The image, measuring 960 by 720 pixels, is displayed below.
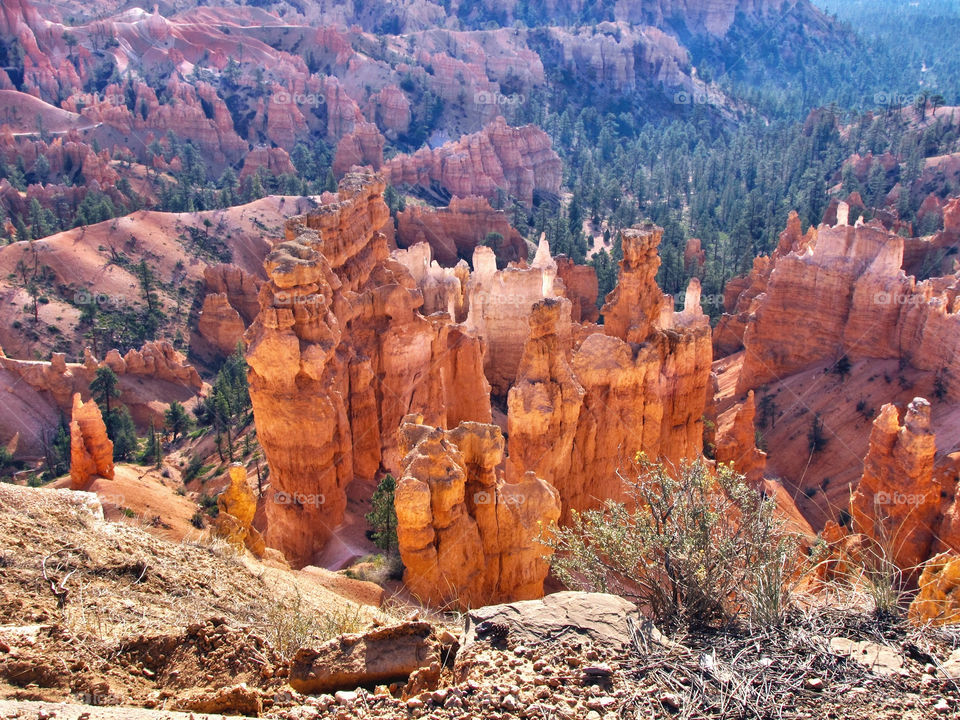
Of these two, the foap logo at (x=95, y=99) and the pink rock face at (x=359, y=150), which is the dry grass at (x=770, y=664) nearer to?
the pink rock face at (x=359, y=150)

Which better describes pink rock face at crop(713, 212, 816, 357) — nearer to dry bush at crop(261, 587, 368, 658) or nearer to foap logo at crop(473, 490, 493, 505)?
Result: foap logo at crop(473, 490, 493, 505)

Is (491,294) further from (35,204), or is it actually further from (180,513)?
(35,204)

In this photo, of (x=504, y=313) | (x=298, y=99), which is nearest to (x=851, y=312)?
(x=504, y=313)

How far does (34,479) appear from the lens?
27.8 meters

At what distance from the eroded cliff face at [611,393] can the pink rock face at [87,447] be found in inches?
446

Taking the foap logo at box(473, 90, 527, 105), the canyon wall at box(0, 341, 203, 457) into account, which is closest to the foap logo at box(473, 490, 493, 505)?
the canyon wall at box(0, 341, 203, 457)

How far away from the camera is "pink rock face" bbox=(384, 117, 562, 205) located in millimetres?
70812

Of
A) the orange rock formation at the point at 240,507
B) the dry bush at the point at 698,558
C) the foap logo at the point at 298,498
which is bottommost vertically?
the foap logo at the point at 298,498

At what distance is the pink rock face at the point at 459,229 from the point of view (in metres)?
53.3

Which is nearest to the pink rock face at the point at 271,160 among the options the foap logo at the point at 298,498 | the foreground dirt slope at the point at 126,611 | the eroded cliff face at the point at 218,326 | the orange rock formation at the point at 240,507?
the eroded cliff face at the point at 218,326

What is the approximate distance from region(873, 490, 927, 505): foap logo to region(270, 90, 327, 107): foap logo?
83.9 metres

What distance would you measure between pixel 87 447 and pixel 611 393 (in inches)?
543

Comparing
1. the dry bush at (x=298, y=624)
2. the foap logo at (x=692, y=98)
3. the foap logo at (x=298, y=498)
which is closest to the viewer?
the dry bush at (x=298, y=624)

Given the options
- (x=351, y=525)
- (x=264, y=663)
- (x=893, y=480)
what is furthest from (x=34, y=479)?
(x=893, y=480)
